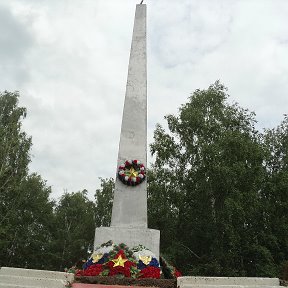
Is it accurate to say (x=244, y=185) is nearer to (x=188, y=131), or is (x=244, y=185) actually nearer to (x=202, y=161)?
(x=202, y=161)

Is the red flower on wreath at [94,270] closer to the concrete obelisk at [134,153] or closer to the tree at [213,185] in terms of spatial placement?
the concrete obelisk at [134,153]

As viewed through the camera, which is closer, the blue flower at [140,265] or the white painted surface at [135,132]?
the blue flower at [140,265]

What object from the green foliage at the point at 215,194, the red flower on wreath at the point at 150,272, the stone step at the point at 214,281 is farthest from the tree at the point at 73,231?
the stone step at the point at 214,281

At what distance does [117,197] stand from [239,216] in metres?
8.47

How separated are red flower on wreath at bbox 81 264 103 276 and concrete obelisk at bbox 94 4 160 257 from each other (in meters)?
1.21

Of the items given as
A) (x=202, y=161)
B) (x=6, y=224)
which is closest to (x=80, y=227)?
(x=6, y=224)

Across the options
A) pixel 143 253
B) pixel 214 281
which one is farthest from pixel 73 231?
pixel 214 281

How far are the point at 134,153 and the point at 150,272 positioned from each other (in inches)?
141

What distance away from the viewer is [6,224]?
925 inches

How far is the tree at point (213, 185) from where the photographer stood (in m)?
17.2

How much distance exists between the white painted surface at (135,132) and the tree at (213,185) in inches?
290

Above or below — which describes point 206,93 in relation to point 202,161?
above

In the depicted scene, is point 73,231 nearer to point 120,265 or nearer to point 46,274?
point 120,265

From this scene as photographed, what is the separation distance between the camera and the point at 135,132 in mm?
10828
